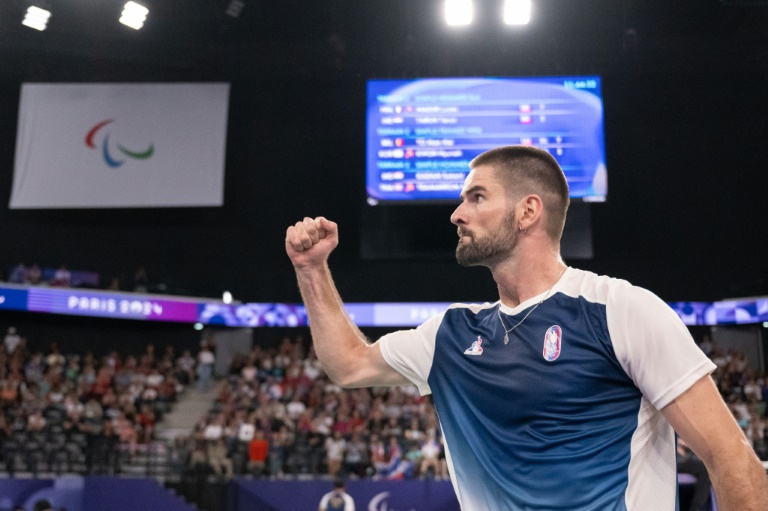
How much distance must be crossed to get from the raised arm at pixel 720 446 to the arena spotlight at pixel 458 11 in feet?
47.0

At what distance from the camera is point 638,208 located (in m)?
20.5

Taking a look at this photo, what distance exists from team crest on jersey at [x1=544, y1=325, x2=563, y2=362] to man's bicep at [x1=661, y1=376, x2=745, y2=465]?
312 millimetres

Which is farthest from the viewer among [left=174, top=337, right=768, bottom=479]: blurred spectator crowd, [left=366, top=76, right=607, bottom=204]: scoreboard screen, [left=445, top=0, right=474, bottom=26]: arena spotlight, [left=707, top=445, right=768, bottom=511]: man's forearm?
[left=366, top=76, right=607, bottom=204]: scoreboard screen

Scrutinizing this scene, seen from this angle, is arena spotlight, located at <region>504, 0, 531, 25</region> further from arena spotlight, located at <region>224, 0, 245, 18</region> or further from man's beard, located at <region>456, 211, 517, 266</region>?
man's beard, located at <region>456, 211, 517, 266</region>

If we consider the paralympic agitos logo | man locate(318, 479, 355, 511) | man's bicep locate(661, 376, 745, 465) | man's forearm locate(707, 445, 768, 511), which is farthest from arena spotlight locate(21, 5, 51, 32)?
man's forearm locate(707, 445, 768, 511)

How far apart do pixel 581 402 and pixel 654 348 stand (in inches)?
9.4

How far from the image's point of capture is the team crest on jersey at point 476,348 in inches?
88.3

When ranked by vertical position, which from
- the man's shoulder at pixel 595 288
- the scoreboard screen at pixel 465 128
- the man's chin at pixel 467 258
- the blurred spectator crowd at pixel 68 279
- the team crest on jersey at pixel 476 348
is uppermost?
the scoreboard screen at pixel 465 128

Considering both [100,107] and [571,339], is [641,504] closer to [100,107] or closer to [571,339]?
[571,339]

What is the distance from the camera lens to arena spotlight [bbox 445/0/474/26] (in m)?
15.3

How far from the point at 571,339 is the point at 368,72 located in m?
18.9

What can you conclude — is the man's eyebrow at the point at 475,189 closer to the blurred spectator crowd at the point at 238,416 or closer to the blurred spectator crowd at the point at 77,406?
the blurred spectator crowd at the point at 238,416

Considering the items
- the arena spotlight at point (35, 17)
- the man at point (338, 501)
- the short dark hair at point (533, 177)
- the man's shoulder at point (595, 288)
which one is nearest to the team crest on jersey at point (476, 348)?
the man's shoulder at point (595, 288)

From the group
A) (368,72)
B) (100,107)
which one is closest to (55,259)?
(100,107)
